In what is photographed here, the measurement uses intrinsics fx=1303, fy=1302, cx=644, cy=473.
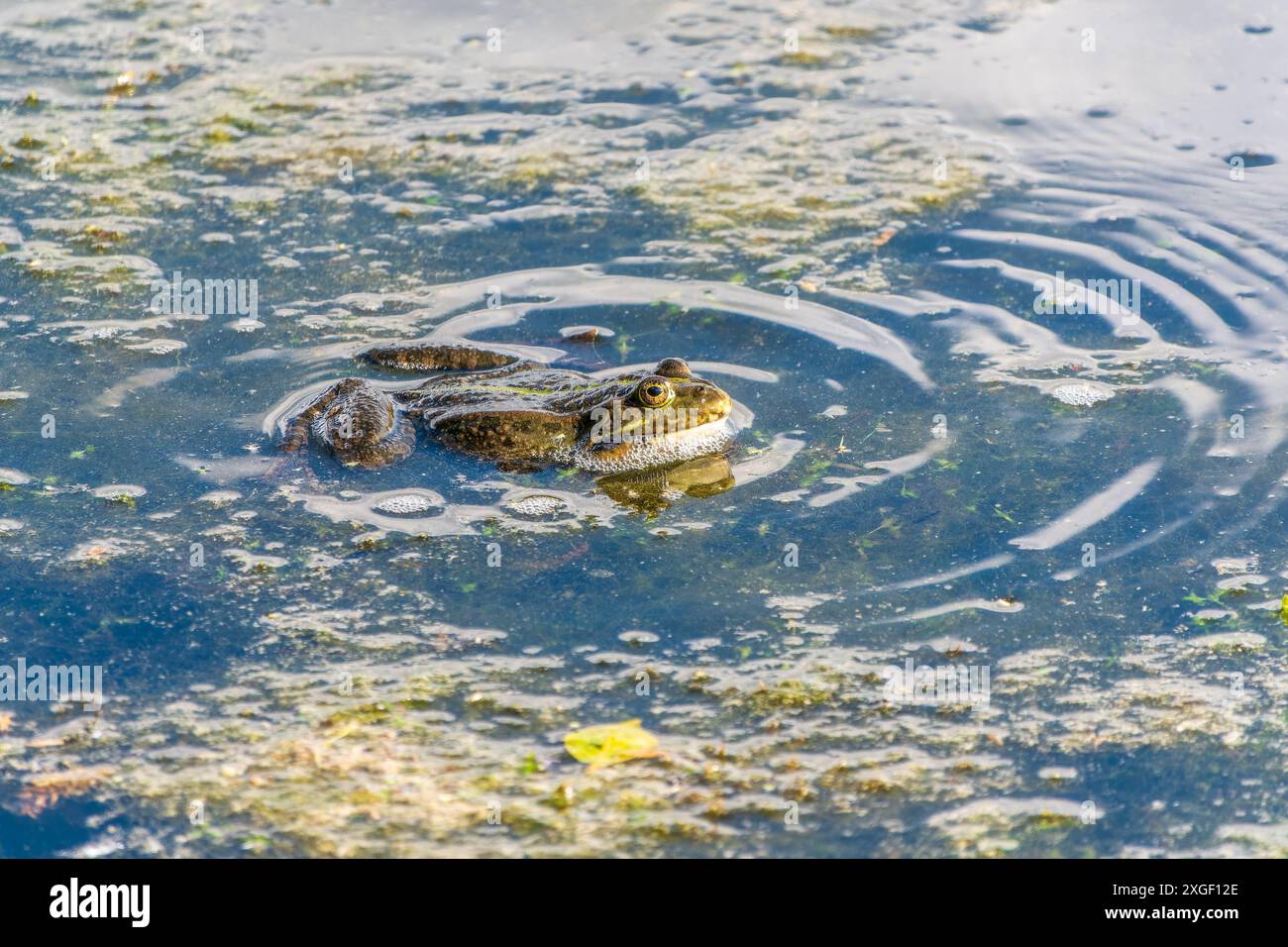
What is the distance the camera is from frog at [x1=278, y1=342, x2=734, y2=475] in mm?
7090

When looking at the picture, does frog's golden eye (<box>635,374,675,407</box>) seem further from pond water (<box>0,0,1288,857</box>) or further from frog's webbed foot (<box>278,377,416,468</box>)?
frog's webbed foot (<box>278,377,416,468</box>)

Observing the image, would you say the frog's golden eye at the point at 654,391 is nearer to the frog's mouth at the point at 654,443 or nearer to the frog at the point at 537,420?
the frog at the point at 537,420

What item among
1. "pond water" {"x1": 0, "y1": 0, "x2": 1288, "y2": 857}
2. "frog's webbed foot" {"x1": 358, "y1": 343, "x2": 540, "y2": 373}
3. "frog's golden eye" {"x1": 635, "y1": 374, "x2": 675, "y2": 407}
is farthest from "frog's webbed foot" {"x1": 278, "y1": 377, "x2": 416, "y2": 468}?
"frog's golden eye" {"x1": 635, "y1": 374, "x2": 675, "y2": 407}

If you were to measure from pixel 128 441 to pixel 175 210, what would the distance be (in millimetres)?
3027

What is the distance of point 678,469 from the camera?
23.9 feet

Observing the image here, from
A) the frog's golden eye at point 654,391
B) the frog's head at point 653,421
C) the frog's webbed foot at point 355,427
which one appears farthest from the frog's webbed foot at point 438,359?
the frog's golden eye at point 654,391

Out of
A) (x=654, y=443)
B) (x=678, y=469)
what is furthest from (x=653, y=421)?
(x=678, y=469)

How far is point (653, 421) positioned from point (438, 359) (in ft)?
5.31

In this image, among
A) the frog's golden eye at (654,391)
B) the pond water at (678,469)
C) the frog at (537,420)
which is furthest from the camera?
the frog at (537,420)

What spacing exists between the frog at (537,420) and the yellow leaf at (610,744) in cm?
211

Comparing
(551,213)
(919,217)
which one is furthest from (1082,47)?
(551,213)

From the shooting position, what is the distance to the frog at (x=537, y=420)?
7.09 meters

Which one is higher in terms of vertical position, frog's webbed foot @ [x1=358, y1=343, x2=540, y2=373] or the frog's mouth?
frog's webbed foot @ [x1=358, y1=343, x2=540, y2=373]

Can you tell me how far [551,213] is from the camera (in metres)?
9.65
